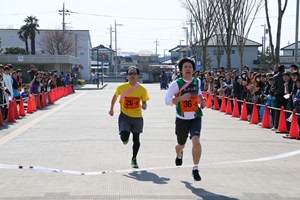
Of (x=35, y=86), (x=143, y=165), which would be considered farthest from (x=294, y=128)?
(x=35, y=86)

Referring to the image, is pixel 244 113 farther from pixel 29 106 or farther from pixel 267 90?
pixel 29 106

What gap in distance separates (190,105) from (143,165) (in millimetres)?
1905

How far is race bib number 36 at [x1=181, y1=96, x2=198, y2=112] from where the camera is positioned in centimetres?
742

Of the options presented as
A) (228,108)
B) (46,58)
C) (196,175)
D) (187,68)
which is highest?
(46,58)

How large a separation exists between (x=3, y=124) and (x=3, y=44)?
74.1 meters

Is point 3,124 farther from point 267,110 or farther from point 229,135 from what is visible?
point 267,110

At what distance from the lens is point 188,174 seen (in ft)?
26.2

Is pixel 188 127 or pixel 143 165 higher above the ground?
pixel 188 127

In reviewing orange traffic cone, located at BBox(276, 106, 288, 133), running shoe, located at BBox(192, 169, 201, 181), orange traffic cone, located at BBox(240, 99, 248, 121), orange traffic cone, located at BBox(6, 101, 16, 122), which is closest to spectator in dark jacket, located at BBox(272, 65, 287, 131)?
orange traffic cone, located at BBox(276, 106, 288, 133)

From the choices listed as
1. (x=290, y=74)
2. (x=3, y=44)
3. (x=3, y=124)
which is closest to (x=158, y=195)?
(x=290, y=74)

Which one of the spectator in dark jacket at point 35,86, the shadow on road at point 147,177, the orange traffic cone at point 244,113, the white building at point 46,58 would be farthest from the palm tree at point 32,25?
the shadow on road at point 147,177

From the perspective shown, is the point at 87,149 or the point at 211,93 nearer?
the point at 87,149

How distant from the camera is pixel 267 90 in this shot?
1606 cm

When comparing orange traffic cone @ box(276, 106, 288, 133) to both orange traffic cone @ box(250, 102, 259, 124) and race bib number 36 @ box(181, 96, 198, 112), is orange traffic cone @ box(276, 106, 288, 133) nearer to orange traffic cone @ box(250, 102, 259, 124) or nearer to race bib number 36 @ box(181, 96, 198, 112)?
orange traffic cone @ box(250, 102, 259, 124)
